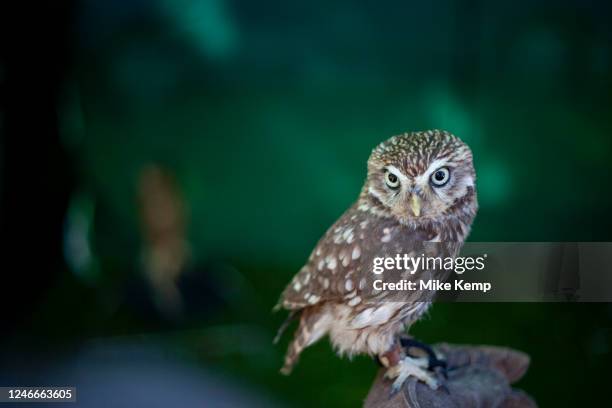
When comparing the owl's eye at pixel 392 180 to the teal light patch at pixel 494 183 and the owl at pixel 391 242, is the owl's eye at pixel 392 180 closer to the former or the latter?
the owl at pixel 391 242

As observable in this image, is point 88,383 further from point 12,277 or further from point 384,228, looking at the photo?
point 384,228

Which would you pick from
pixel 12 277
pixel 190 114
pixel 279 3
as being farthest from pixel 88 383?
pixel 279 3

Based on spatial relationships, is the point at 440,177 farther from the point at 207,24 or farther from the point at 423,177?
the point at 207,24

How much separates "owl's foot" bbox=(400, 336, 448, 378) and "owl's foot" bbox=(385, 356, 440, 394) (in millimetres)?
44

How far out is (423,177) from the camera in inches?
35.5

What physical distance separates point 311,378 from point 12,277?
0.71m

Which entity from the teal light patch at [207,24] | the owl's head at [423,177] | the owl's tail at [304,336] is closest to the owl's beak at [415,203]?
the owl's head at [423,177]

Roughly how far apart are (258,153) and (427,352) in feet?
1.85

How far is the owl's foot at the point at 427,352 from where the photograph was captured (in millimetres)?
1108

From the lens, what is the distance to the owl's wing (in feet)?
3.15

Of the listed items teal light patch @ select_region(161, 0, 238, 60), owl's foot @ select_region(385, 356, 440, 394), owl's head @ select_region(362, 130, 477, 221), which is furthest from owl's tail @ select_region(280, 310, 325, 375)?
teal light patch @ select_region(161, 0, 238, 60)

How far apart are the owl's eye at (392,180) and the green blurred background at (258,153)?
261 mm

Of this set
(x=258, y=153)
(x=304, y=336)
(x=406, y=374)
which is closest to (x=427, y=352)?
(x=406, y=374)

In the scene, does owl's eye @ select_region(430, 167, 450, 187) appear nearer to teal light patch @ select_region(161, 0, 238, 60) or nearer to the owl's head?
the owl's head
